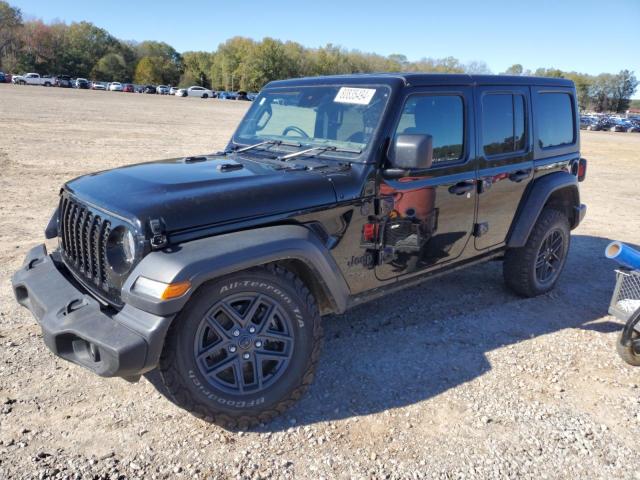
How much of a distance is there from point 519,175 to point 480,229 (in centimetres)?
70

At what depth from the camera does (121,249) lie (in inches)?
112

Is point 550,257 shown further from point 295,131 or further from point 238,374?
point 238,374

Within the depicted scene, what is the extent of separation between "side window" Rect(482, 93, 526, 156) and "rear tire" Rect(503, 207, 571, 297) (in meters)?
0.87

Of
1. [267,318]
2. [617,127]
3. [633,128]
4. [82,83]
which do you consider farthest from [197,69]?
[267,318]

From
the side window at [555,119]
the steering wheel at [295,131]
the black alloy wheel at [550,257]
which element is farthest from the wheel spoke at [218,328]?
the side window at [555,119]

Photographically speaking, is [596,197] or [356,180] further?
[596,197]

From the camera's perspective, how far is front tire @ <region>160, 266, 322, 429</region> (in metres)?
2.75

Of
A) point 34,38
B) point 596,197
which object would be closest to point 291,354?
point 596,197

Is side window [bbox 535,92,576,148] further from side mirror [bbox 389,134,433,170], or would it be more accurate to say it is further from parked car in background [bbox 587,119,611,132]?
parked car in background [bbox 587,119,611,132]

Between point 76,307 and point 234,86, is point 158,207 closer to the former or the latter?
point 76,307

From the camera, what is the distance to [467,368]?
3.81 m

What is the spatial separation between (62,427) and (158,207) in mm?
1406

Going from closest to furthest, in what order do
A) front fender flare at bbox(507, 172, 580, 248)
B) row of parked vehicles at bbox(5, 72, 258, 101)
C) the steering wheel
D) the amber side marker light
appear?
the amber side marker light, the steering wheel, front fender flare at bbox(507, 172, 580, 248), row of parked vehicles at bbox(5, 72, 258, 101)

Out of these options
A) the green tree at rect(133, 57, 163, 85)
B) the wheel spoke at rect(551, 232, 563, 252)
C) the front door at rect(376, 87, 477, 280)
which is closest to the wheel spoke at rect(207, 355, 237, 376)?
the front door at rect(376, 87, 477, 280)
